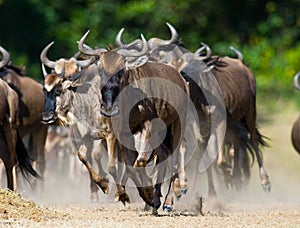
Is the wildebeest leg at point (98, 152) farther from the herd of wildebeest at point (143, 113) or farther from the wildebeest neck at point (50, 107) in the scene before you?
the wildebeest neck at point (50, 107)

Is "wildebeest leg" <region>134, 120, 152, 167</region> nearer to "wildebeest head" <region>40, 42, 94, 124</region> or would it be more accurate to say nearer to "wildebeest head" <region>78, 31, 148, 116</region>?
"wildebeest head" <region>78, 31, 148, 116</region>

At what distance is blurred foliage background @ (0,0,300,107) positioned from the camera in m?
31.3

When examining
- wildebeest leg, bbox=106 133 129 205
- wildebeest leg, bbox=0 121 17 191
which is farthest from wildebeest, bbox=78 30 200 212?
wildebeest leg, bbox=0 121 17 191

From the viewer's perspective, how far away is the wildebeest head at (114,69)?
38.4 ft

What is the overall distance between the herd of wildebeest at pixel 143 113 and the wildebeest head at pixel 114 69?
0.01 m

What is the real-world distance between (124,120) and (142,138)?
0.30 meters

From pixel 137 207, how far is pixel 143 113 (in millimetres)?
2300

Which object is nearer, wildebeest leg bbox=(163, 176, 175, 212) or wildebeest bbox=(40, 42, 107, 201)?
wildebeest leg bbox=(163, 176, 175, 212)

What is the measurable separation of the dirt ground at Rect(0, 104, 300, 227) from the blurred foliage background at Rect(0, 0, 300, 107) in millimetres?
8680

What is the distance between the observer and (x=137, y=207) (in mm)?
14047

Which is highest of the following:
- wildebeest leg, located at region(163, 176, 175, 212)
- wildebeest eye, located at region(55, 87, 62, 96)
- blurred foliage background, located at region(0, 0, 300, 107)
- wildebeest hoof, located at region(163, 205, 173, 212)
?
wildebeest eye, located at region(55, 87, 62, 96)

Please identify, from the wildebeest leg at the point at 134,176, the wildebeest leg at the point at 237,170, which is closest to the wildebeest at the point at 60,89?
the wildebeest leg at the point at 134,176

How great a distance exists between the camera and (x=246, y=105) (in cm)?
1582

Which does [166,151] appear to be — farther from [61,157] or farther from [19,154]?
[61,157]
